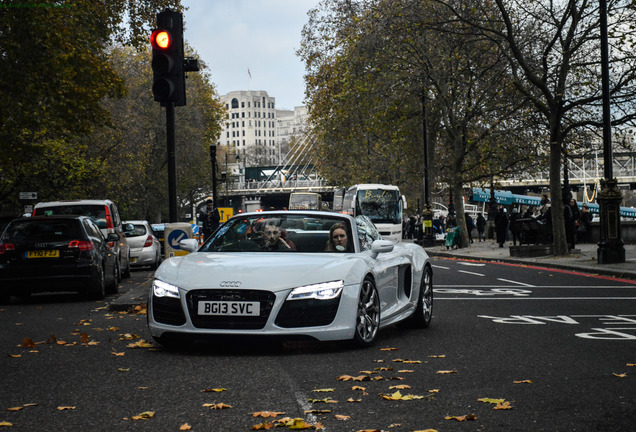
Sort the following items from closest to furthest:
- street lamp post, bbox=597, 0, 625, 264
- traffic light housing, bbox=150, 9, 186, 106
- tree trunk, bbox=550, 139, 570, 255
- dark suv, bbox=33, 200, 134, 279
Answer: traffic light housing, bbox=150, 9, 186, 106, dark suv, bbox=33, 200, 134, 279, street lamp post, bbox=597, 0, 625, 264, tree trunk, bbox=550, 139, 570, 255

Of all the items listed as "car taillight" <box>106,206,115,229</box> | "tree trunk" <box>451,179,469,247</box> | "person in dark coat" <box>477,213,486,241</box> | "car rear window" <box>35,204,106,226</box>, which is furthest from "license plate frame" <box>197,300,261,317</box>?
"person in dark coat" <box>477,213,486,241</box>

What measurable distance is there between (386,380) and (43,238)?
985 centimetres

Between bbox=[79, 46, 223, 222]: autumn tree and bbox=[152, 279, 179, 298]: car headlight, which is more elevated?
bbox=[79, 46, 223, 222]: autumn tree

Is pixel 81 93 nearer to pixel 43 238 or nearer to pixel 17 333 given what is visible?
pixel 43 238

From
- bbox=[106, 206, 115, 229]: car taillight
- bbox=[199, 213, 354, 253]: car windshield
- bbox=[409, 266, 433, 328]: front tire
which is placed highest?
bbox=[106, 206, 115, 229]: car taillight

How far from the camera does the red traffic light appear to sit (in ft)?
37.9

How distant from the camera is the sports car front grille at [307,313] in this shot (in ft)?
26.5

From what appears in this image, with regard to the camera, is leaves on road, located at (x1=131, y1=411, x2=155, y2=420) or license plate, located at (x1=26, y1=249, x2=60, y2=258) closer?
leaves on road, located at (x1=131, y1=411, x2=155, y2=420)

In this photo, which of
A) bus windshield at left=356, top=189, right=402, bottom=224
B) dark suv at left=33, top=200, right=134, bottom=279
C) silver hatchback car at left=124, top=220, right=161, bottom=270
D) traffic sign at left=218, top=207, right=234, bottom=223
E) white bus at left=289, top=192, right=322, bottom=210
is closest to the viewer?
dark suv at left=33, top=200, right=134, bottom=279

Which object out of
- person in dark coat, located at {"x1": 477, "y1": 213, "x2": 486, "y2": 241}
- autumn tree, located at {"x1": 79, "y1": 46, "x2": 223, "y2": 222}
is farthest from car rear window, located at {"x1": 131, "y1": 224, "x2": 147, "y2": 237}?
person in dark coat, located at {"x1": 477, "y1": 213, "x2": 486, "y2": 241}

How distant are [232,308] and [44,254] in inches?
319

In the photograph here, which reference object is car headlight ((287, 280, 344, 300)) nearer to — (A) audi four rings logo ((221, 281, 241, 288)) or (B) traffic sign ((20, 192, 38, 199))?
(A) audi four rings logo ((221, 281, 241, 288))

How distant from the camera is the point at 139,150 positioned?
55875 mm

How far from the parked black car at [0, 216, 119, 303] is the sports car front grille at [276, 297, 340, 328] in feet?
26.9
